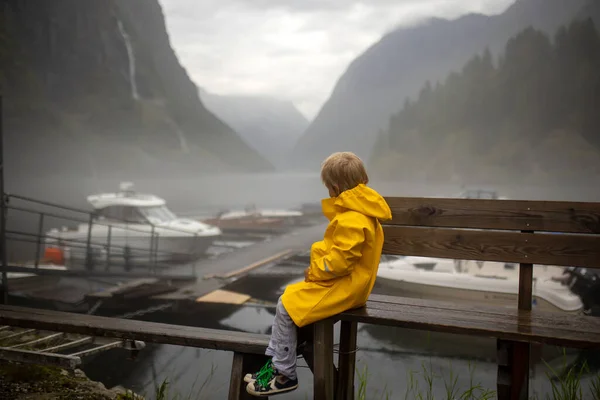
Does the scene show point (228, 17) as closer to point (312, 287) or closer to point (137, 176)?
point (137, 176)

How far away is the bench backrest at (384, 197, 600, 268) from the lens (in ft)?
5.65

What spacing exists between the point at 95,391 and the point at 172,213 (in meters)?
5.08

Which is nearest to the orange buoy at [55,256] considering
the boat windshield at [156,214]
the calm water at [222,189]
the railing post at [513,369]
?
the calm water at [222,189]

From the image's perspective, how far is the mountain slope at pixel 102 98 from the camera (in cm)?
688

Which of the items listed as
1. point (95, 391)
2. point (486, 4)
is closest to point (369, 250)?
point (95, 391)

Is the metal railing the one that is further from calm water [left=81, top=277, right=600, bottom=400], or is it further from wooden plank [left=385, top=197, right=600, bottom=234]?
wooden plank [left=385, top=197, right=600, bottom=234]

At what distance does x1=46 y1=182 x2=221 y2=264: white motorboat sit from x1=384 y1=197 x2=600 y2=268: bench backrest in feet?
18.7

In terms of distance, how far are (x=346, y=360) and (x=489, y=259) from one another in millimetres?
609

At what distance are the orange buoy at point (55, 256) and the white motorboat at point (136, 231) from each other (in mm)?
52

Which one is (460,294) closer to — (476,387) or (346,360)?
(476,387)

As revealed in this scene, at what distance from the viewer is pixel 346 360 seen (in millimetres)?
1698

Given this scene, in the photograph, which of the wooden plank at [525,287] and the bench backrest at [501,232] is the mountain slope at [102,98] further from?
the wooden plank at [525,287]

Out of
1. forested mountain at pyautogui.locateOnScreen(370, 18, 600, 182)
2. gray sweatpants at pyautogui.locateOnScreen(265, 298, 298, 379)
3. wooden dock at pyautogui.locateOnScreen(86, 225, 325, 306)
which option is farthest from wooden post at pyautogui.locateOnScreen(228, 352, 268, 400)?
forested mountain at pyautogui.locateOnScreen(370, 18, 600, 182)

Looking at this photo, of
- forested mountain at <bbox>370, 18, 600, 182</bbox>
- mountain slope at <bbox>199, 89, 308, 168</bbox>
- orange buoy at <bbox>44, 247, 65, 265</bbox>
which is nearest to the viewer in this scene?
forested mountain at <bbox>370, 18, 600, 182</bbox>
